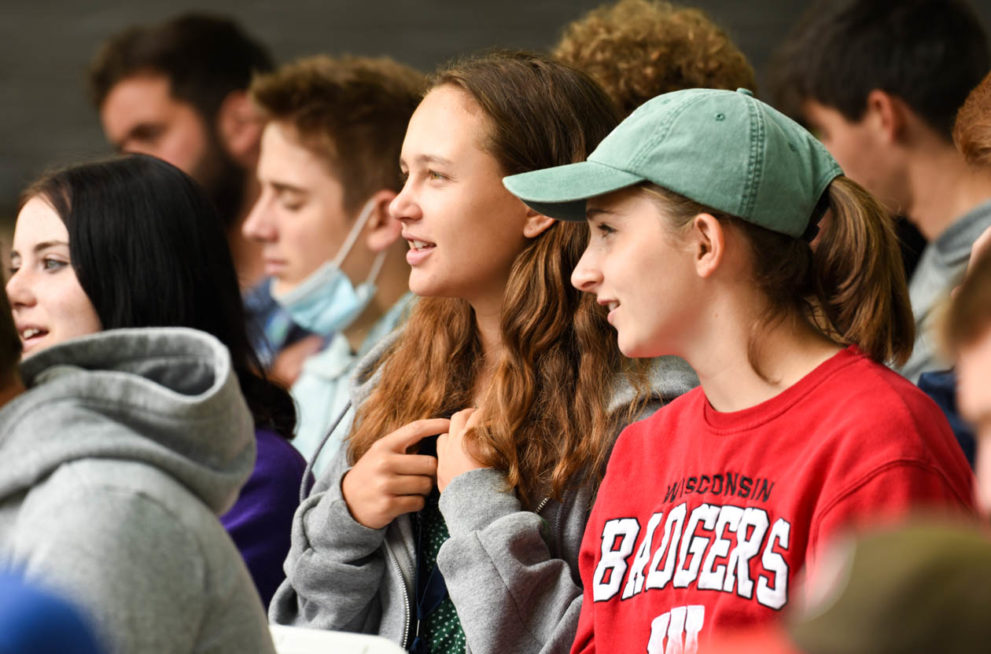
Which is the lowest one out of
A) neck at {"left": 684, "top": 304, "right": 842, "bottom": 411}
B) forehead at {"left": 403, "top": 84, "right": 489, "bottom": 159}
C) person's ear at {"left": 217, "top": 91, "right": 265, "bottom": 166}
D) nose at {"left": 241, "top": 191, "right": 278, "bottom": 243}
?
person's ear at {"left": 217, "top": 91, "right": 265, "bottom": 166}

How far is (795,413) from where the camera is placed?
1.88m

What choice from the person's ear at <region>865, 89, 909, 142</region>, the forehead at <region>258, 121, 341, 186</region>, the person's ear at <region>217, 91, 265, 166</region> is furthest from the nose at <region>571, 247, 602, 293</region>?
the person's ear at <region>217, 91, 265, 166</region>

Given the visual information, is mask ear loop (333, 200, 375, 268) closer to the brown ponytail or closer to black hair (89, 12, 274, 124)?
black hair (89, 12, 274, 124)

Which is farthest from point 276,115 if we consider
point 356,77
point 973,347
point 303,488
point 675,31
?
point 973,347

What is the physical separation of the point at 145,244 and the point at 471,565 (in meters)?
0.87

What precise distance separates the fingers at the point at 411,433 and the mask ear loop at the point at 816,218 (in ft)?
2.55

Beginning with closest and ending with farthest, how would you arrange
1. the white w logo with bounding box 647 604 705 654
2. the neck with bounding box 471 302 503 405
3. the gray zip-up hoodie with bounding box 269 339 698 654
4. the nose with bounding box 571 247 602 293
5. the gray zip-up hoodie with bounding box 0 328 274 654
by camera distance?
the gray zip-up hoodie with bounding box 0 328 274 654
the white w logo with bounding box 647 604 705 654
the nose with bounding box 571 247 602 293
the gray zip-up hoodie with bounding box 269 339 698 654
the neck with bounding box 471 302 503 405

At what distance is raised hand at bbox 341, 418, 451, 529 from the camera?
2396 millimetres

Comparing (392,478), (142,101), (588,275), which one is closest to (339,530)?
(392,478)

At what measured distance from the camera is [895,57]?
139 inches

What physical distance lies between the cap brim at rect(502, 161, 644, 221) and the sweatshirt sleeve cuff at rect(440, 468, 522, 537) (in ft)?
1.59

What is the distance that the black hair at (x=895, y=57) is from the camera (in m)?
3.48

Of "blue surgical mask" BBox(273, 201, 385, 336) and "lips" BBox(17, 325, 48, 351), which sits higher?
"lips" BBox(17, 325, 48, 351)

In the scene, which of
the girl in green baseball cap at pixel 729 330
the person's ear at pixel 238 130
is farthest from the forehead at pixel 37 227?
the person's ear at pixel 238 130
